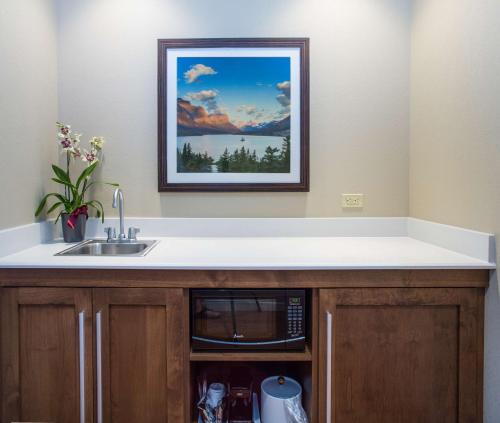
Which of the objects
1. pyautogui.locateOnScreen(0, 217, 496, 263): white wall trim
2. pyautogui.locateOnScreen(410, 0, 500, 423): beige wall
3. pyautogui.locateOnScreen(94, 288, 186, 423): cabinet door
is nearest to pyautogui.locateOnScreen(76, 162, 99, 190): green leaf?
pyautogui.locateOnScreen(0, 217, 496, 263): white wall trim

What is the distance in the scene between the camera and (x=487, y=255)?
1.28m

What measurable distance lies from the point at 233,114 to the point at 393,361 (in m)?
1.47

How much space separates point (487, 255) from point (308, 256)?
27.1 inches

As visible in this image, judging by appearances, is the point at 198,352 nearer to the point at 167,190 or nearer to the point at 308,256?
the point at 308,256

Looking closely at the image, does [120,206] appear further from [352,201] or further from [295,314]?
[352,201]

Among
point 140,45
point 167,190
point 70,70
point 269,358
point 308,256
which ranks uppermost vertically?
point 140,45

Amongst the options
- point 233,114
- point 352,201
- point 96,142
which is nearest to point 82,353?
point 96,142

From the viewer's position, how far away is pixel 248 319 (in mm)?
1372

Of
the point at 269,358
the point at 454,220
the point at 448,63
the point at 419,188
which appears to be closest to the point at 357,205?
the point at 419,188

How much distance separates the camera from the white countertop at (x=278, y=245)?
51.0 inches

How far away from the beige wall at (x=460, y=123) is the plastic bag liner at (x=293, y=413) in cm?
74

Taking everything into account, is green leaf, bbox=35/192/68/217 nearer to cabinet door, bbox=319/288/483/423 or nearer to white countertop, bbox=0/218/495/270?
white countertop, bbox=0/218/495/270

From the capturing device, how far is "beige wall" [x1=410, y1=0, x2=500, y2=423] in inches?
50.3

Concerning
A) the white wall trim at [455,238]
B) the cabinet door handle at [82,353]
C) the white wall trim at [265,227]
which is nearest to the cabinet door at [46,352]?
the cabinet door handle at [82,353]
